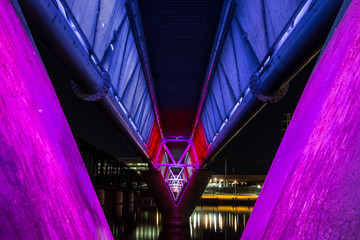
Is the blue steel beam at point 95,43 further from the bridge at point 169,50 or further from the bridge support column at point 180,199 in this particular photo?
the bridge support column at point 180,199

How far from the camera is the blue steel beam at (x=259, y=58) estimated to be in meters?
5.99

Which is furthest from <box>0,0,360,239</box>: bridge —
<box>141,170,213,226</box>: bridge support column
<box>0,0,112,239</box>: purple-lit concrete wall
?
<box>141,170,213,226</box>: bridge support column

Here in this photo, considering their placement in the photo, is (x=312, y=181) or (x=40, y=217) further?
(x=312, y=181)

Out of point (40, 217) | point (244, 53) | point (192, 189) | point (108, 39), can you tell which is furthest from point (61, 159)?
point (192, 189)

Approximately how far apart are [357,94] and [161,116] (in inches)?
961

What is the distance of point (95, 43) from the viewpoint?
8.85m

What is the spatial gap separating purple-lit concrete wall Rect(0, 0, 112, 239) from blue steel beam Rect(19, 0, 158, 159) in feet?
6.55

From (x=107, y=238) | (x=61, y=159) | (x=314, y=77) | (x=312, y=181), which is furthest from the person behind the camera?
(x=107, y=238)

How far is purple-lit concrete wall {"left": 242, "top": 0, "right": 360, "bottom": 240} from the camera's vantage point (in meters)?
2.13

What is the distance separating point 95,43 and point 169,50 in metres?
6.18

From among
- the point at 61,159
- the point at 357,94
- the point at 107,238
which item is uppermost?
the point at 357,94

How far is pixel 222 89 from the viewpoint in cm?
1594

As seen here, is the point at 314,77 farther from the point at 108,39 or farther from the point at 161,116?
the point at 161,116

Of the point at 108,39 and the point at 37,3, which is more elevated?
the point at 108,39
